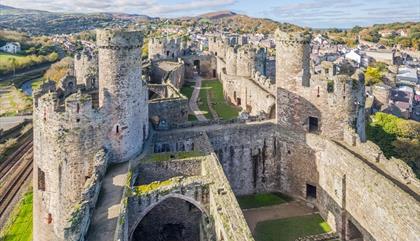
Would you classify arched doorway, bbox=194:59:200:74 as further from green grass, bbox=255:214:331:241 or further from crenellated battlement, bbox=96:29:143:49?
crenellated battlement, bbox=96:29:143:49

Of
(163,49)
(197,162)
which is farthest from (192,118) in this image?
A: (163,49)

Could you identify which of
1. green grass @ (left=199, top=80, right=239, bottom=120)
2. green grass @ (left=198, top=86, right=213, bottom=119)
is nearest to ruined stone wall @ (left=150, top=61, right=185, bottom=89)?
green grass @ (left=198, top=86, right=213, bottom=119)

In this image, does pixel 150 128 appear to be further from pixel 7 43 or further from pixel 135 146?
pixel 7 43

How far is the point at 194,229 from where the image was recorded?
19438 millimetres

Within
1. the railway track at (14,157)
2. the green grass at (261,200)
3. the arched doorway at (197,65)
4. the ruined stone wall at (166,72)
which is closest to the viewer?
the green grass at (261,200)

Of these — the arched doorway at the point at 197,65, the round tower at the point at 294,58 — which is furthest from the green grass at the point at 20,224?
the arched doorway at the point at 197,65

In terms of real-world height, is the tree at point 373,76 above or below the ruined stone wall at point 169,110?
above

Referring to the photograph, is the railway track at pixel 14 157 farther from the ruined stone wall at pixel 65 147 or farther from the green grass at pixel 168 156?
the green grass at pixel 168 156

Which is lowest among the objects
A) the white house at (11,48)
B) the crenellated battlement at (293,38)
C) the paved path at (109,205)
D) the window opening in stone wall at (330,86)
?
the paved path at (109,205)

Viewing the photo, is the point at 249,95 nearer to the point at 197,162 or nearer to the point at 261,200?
the point at 261,200

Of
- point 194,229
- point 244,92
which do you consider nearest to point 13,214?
point 194,229

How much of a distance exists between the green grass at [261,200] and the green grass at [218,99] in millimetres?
6383

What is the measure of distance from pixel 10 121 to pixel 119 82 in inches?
1497

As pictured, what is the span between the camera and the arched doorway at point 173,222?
19.2 metres
